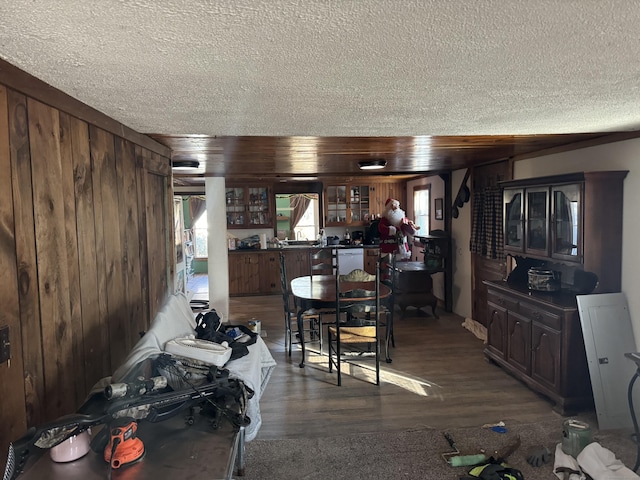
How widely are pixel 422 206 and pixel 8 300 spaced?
6.88 meters

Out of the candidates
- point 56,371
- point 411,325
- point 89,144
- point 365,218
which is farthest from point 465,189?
point 56,371

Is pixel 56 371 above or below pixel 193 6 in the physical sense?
below

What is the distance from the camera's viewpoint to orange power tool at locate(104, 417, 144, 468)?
1267mm

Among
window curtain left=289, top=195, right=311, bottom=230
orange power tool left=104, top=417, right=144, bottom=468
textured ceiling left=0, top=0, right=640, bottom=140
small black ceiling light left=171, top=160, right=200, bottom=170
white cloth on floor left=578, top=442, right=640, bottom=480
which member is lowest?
white cloth on floor left=578, top=442, right=640, bottom=480

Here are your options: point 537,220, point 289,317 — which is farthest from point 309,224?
point 537,220

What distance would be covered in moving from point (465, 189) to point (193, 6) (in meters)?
5.25

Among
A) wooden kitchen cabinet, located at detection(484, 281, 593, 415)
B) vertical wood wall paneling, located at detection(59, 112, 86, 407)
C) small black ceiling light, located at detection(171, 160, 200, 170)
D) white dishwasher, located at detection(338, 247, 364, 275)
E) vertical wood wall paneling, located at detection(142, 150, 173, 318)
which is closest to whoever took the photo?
vertical wood wall paneling, located at detection(59, 112, 86, 407)

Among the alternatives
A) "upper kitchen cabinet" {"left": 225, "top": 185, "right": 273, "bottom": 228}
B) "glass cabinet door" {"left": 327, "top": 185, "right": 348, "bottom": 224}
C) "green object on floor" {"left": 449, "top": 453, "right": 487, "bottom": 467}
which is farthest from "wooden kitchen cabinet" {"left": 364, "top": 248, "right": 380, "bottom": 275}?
"green object on floor" {"left": 449, "top": 453, "right": 487, "bottom": 467}

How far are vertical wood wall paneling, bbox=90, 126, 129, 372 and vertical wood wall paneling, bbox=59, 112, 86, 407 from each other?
24 cm

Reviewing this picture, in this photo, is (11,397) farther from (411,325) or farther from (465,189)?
(465,189)

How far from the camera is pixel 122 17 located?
3.29 feet

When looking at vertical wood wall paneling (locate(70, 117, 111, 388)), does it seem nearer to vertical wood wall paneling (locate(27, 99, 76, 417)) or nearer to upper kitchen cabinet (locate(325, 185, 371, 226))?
vertical wood wall paneling (locate(27, 99, 76, 417))

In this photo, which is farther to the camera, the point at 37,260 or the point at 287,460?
the point at 287,460

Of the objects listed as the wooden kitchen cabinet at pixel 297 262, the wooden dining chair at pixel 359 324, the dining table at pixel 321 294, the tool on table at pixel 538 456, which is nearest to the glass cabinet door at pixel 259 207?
the wooden kitchen cabinet at pixel 297 262
